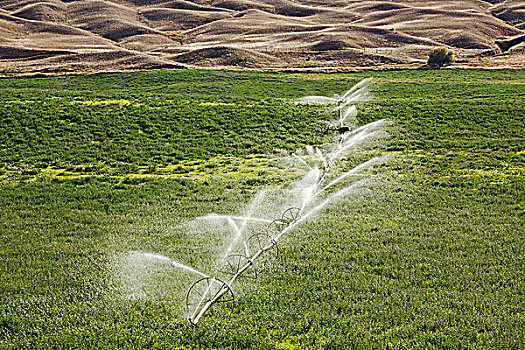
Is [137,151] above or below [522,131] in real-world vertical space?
below

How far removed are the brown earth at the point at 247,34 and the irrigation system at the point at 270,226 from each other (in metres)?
36.3

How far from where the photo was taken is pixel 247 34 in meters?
95.4

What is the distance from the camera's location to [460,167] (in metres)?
17.1

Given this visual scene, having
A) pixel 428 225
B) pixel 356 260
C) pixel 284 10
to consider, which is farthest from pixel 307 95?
pixel 284 10

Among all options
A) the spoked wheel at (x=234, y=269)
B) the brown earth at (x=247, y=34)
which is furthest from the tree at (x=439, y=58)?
the spoked wheel at (x=234, y=269)

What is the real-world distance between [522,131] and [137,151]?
843 inches

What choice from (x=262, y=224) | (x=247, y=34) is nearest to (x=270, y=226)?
(x=262, y=224)

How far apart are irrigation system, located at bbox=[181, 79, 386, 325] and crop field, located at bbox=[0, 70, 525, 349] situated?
311 millimetres

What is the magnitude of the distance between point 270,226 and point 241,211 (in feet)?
6.60

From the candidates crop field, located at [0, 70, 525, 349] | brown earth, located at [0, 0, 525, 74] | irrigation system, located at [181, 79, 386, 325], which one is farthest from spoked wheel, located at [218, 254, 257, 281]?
brown earth, located at [0, 0, 525, 74]

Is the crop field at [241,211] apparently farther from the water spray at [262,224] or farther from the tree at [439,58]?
the tree at [439,58]

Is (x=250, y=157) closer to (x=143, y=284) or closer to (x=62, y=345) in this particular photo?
(x=143, y=284)

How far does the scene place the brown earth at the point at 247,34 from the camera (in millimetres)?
60781

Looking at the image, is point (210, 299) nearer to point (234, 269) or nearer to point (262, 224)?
point (234, 269)
